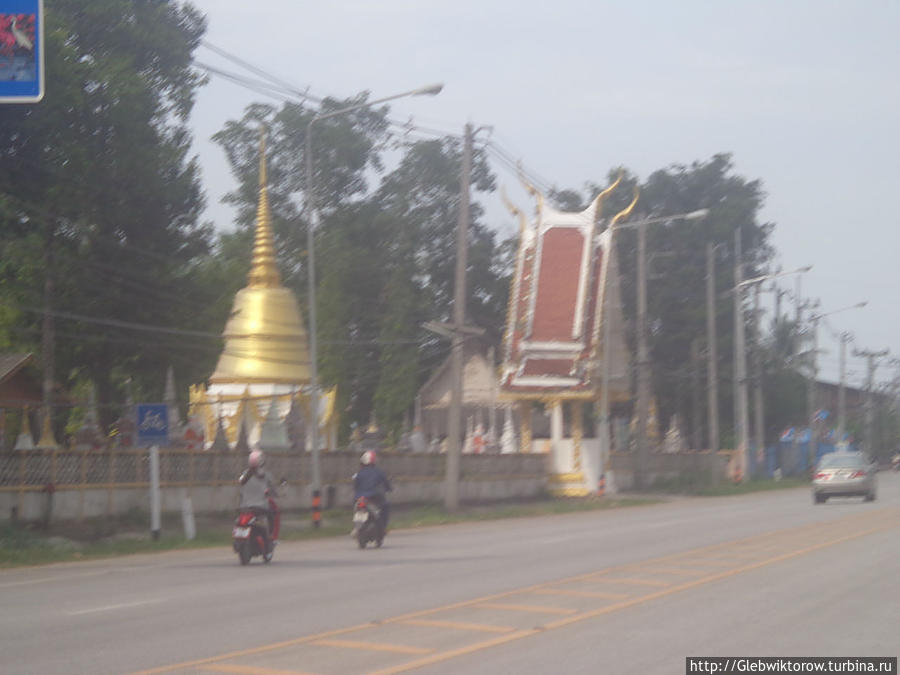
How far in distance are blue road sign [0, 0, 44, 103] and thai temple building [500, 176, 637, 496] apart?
32.0 meters

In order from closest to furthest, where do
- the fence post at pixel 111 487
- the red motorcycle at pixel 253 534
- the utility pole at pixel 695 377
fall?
the red motorcycle at pixel 253 534 < the fence post at pixel 111 487 < the utility pole at pixel 695 377

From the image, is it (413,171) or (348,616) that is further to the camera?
(413,171)

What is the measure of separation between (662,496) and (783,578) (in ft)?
107

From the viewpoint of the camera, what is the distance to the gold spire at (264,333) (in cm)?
4097

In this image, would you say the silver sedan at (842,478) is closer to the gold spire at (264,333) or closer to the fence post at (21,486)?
the gold spire at (264,333)

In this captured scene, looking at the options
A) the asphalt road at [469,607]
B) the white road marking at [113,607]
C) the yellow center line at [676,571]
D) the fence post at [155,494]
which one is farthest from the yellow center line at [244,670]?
the fence post at [155,494]

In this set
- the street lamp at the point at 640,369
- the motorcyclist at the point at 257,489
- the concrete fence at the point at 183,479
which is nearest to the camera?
the motorcyclist at the point at 257,489

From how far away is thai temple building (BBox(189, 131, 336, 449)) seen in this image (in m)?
39.5

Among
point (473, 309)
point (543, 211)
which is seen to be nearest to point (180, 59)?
point (543, 211)

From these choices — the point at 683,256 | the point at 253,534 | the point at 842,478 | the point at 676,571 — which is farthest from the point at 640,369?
the point at 676,571

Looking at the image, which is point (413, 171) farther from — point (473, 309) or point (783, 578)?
point (783, 578)

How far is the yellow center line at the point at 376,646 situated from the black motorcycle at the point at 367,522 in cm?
1077

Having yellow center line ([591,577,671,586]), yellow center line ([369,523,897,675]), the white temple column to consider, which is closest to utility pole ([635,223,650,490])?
the white temple column

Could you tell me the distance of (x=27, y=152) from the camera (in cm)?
2539
